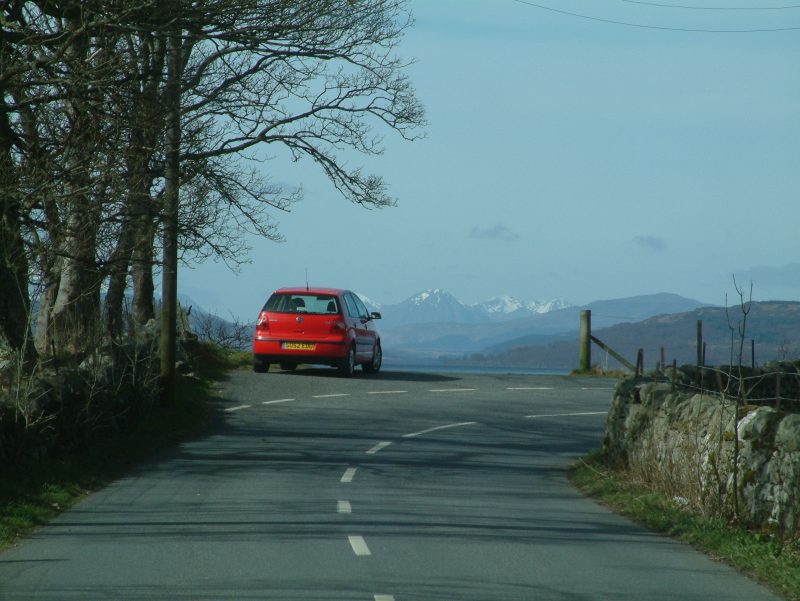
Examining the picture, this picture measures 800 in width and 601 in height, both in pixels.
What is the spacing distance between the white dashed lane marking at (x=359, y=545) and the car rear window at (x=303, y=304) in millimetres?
18732

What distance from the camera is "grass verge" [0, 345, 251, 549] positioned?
38.5 feet

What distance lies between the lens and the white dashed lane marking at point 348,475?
14.8 metres

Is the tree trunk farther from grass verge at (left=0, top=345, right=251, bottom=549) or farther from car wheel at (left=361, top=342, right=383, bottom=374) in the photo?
car wheel at (left=361, top=342, right=383, bottom=374)

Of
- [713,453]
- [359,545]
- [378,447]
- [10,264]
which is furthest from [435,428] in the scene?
[359,545]

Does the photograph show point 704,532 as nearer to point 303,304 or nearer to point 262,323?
point 262,323

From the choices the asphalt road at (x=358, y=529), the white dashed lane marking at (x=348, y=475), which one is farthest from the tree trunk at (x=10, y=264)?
the white dashed lane marking at (x=348, y=475)

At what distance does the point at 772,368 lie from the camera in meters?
22.2

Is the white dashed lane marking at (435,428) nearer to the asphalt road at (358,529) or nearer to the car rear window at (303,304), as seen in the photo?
the asphalt road at (358,529)

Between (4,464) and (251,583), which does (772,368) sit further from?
(251,583)

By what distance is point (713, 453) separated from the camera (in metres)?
12.1

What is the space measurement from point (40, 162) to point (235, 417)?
8.91 meters

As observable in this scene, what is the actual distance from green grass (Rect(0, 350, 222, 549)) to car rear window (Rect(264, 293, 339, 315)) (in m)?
5.99

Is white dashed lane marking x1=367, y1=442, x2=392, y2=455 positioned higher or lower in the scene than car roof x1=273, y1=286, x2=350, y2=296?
lower

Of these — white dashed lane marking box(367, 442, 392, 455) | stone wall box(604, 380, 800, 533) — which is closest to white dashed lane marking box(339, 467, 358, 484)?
white dashed lane marking box(367, 442, 392, 455)
